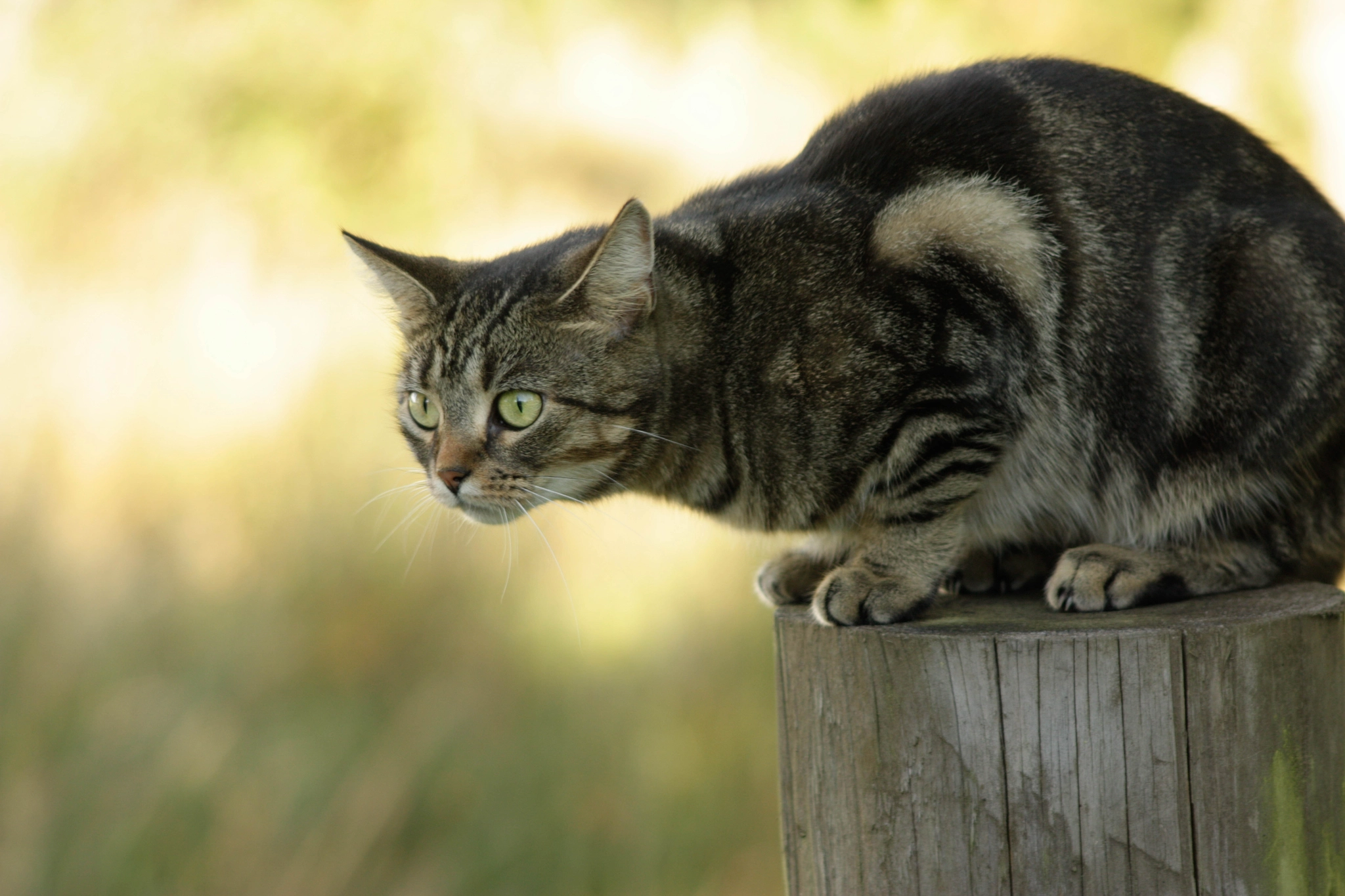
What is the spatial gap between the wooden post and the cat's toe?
0.99ft

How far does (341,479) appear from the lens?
4176mm

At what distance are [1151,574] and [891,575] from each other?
0.49 metres

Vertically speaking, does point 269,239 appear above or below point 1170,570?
above

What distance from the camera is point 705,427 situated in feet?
7.57

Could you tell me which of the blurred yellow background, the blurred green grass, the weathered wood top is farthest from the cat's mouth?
the blurred green grass

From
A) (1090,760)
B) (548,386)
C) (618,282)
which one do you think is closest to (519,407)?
(548,386)

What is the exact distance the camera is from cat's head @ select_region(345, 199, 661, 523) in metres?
2.21

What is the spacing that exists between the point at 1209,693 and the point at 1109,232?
0.92 metres

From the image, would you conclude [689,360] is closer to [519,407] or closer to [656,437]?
[656,437]

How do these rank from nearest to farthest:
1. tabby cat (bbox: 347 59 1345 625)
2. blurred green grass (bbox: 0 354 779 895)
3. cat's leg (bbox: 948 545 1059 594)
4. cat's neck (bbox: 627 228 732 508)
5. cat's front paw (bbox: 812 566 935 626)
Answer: cat's front paw (bbox: 812 566 935 626)
tabby cat (bbox: 347 59 1345 625)
cat's neck (bbox: 627 228 732 508)
cat's leg (bbox: 948 545 1059 594)
blurred green grass (bbox: 0 354 779 895)

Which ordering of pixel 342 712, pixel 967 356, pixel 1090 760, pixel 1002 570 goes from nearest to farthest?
pixel 1090 760 → pixel 967 356 → pixel 1002 570 → pixel 342 712

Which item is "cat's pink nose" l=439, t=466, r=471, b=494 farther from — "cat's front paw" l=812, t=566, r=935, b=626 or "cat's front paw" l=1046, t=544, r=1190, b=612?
"cat's front paw" l=1046, t=544, r=1190, b=612

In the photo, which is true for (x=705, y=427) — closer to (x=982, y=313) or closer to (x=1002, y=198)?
(x=982, y=313)

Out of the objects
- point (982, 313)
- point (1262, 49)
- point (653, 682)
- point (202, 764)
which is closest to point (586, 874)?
point (653, 682)
